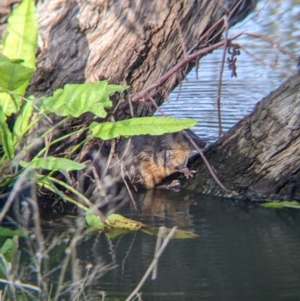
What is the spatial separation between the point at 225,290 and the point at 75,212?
1.16 meters

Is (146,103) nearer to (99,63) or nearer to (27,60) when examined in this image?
(99,63)

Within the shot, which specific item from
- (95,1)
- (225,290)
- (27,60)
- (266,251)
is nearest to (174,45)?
(95,1)

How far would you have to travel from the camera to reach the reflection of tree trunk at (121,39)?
3.80 meters

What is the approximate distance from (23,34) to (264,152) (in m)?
1.33

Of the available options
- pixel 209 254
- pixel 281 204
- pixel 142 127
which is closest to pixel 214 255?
pixel 209 254

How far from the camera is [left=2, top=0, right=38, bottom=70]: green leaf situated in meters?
3.51

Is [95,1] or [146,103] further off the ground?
[95,1]

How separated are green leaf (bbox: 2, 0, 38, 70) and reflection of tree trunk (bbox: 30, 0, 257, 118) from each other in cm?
23

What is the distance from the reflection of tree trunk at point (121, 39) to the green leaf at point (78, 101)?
0.42 m

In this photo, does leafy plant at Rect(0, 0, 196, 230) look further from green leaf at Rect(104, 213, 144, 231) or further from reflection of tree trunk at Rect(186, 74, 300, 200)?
reflection of tree trunk at Rect(186, 74, 300, 200)

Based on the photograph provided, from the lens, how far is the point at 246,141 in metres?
4.06

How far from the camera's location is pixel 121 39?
154 inches

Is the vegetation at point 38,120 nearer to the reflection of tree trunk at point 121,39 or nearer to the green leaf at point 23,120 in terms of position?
the green leaf at point 23,120

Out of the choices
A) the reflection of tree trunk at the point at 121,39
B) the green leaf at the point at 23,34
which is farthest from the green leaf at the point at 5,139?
the reflection of tree trunk at the point at 121,39
